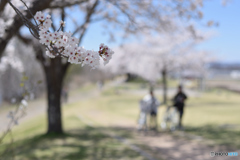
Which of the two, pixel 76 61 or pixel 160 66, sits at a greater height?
pixel 160 66

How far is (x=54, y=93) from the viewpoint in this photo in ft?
29.1

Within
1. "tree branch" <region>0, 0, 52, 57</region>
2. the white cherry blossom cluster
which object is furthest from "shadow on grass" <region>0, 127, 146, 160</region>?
the white cherry blossom cluster

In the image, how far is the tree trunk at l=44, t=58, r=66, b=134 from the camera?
8.78 metres

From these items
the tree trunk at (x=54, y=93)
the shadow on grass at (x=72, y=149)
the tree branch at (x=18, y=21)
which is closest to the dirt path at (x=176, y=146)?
the shadow on grass at (x=72, y=149)

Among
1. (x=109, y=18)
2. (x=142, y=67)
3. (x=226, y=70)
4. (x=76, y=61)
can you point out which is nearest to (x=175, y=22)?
(x=109, y=18)

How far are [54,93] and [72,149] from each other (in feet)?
8.88

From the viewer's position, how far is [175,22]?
841 cm

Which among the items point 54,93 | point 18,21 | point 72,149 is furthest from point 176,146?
point 18,21

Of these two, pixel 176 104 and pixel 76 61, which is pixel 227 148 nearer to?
pixel 176 104

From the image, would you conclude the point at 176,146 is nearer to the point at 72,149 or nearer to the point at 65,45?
the point at 72,149

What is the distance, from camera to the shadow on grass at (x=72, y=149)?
6.17m

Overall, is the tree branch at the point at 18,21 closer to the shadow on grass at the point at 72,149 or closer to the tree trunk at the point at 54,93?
the shadow on grass at the point at 72,149

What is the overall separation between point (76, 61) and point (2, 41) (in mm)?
3566

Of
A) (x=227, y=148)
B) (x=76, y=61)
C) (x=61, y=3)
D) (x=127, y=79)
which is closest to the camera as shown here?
(x=76, y=61)
